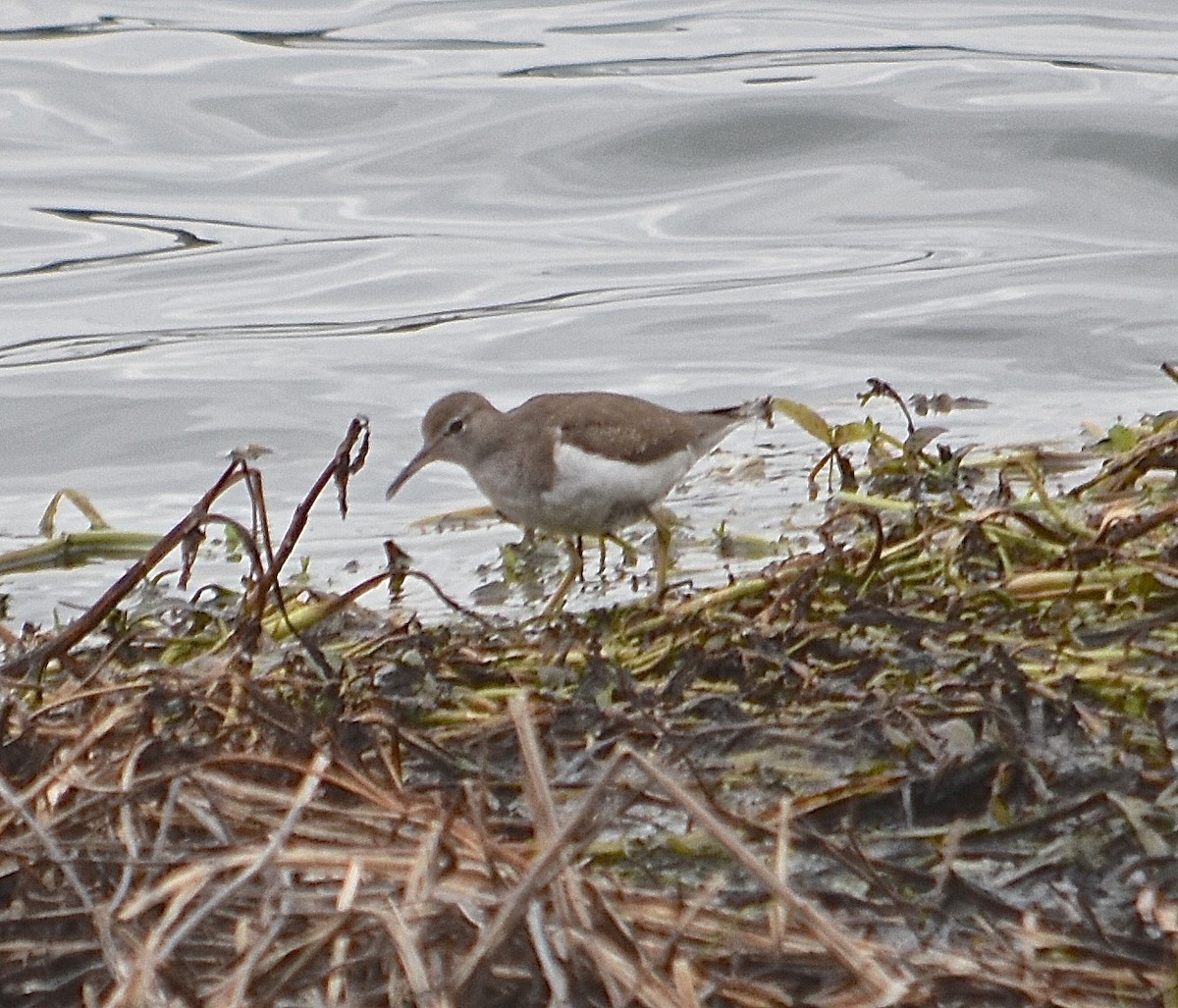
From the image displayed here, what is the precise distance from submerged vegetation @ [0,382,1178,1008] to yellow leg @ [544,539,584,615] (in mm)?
633

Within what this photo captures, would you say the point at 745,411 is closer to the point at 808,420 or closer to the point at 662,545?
the point at 808,420

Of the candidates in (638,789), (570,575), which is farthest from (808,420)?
(638,789)

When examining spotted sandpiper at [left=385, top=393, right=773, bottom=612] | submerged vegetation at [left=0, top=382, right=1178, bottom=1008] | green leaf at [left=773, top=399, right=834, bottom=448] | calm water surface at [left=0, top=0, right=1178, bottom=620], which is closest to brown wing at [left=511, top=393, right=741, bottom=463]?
spotted sandpiper at [left=385, top=393, right=773, bottom=612]

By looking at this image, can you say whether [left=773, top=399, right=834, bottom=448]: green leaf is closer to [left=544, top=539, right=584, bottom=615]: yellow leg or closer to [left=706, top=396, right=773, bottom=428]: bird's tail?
[left=706, top=396, right=773, bottom=428]: bird's tail

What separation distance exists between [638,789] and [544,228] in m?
10.4

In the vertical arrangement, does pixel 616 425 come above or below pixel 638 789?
below

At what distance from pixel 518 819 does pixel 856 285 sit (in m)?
8.80

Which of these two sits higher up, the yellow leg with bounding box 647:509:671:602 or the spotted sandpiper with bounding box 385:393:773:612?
the spotted sandpiper with bounding box 385:393:773:612

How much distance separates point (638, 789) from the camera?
9.05 ft

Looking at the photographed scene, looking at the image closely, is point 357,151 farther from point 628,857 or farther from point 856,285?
point 628,857

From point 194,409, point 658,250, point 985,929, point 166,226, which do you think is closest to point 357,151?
point 166,226

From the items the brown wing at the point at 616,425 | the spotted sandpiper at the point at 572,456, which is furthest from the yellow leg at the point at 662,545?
the brown wing at the point at 616,425

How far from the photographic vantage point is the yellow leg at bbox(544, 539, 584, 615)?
552cm

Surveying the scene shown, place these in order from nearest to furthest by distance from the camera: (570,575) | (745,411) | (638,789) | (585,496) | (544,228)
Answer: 1. (638,789)
2. (585,496)
3. (570,575)
4. (745,411)
5. (544,228)
